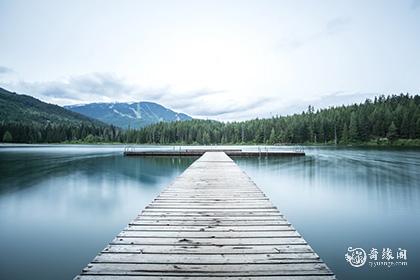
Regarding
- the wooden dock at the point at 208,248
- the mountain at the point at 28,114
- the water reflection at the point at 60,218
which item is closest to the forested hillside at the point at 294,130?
the mountain at the point at 28,114

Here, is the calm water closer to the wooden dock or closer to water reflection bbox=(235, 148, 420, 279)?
water reflection bbox=(235, 148, 420, 279)

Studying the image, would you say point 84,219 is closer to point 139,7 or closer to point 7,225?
point 7,225

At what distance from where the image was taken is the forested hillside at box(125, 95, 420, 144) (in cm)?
6303

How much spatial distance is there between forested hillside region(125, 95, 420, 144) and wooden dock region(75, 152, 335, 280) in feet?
230

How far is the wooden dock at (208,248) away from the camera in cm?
253

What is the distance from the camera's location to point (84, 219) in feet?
25.9

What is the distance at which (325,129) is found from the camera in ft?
250

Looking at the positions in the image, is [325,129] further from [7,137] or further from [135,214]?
[7,137]

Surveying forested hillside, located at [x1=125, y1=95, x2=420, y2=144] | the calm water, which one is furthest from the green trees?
the calm water

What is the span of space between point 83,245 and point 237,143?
9169 cm

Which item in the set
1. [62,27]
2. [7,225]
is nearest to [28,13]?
[62,27]

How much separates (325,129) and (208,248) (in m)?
81.0

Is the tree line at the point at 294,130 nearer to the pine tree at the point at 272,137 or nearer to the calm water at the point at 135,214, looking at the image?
the pine tree at the point at 272,137

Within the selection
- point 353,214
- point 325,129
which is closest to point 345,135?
point 325,129
